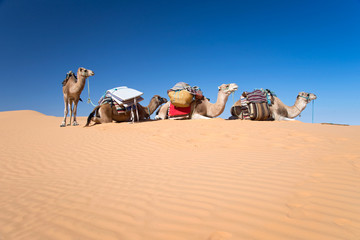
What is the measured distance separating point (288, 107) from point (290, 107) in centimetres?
16

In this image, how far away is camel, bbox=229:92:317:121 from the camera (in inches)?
424

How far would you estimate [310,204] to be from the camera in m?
1.90

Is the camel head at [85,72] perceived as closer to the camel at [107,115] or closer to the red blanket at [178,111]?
the camel at [107,115]

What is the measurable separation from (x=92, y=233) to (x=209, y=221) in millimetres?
1032

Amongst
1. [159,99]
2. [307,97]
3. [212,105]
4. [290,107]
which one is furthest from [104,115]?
[307,97]

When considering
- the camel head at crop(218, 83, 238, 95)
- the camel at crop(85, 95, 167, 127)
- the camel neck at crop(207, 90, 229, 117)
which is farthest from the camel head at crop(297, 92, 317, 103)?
the camel at crop(85, 95, 167, 127)

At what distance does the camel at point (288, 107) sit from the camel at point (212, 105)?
1.50 meters

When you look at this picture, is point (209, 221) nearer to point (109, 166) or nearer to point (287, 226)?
point (287, 226)

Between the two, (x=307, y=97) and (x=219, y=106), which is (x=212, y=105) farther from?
(x=307, y=97)

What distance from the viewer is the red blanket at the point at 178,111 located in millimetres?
11344

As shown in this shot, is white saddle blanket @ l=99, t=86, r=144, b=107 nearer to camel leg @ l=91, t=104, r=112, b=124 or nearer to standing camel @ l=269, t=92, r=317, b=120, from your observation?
camel leg @ l=91, t=104, r=112, b=124

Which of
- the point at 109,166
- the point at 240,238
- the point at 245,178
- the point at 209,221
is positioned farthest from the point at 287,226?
the point at 109,166

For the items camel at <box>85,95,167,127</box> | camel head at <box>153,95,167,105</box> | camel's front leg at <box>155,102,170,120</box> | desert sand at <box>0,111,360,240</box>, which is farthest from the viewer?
camel head at <box>153,95,167,105</box>

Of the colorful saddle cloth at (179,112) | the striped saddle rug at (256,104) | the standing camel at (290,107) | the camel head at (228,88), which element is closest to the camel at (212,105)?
the camel head at (228,88)
